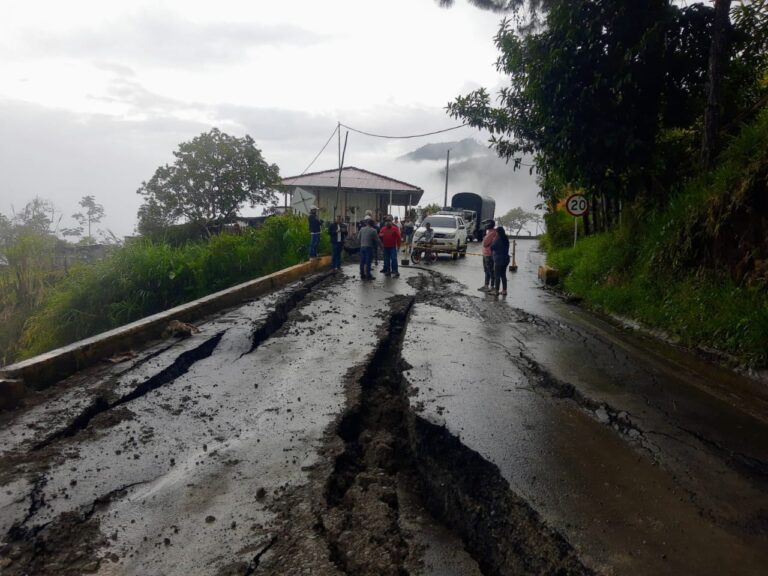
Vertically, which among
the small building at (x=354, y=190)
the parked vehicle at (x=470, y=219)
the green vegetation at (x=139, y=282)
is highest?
the small building at (x=354, y=190)

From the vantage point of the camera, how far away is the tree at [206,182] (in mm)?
26406

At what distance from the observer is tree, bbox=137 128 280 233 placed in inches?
1040

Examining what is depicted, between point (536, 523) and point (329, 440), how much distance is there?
173cm

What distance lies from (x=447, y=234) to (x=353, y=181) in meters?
13.4

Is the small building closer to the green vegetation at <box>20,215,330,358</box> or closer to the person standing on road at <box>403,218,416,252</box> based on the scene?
the person standing on road at <box>403,218,416,252</box>

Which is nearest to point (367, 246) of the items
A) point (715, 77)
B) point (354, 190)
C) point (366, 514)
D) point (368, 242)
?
point (368, 242)

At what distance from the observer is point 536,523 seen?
119 inches

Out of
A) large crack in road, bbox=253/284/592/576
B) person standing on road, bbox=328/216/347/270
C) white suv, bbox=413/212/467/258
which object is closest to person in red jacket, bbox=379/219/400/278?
person standing on road, bbox=328/216/347/270

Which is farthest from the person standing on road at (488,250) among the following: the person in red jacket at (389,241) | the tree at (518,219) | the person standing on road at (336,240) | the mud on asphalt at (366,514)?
the tree at (518,219)

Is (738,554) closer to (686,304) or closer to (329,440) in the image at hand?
(329,440)

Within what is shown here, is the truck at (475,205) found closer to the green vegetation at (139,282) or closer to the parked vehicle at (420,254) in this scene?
the parked vehicle at (420,254)

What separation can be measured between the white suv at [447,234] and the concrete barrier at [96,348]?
1143 centimetres

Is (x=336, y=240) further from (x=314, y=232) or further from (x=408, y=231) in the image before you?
(x=408, y=231)

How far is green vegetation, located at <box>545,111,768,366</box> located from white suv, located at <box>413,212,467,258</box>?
431 inches
